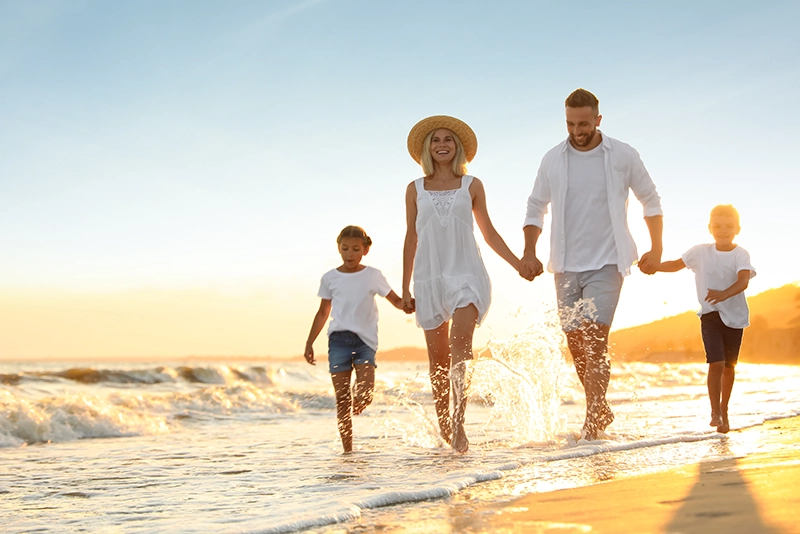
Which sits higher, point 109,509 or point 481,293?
point 481,293

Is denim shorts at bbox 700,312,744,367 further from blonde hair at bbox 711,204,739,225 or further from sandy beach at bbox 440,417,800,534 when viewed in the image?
sandy beach at bbox 440,417,800,534

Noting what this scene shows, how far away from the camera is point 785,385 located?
42.0 feet

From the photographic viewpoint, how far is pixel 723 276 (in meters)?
6.28

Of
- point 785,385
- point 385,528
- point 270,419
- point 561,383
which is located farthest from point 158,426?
point 785,385

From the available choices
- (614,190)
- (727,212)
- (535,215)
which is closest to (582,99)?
(614,190)

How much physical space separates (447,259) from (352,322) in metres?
1.31

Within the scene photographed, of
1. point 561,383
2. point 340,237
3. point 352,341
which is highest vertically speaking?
point 340,237

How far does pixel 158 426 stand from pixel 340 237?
6439 mm

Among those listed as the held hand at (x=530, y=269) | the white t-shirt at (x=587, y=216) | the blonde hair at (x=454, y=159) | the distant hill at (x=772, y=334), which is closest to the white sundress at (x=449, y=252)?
the blonde hair at (x=454, y=159)

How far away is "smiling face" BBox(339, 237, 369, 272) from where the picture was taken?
6.57 m

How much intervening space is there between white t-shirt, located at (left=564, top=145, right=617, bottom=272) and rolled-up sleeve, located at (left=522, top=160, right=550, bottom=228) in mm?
240

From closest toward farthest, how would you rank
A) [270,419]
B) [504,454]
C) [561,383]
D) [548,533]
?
[548,533] → [504,454] → [561,383] → [270,419]

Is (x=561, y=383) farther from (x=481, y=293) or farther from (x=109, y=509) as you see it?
(x=109, y=509)

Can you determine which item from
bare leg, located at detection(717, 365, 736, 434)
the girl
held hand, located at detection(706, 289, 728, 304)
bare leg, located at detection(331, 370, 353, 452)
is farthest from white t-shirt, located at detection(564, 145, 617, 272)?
bare leg, located at detection(331, 370, 353, 452)
